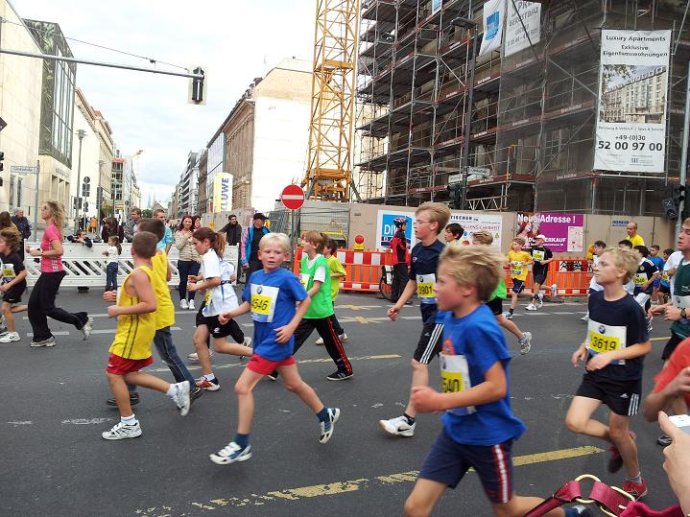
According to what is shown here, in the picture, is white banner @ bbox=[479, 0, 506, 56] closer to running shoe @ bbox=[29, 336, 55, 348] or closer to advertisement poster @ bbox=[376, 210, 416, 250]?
advertisement poster @ bbox=[376, 210, 416, 250]

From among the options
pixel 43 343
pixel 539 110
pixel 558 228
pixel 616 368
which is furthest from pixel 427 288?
pixel 539 110

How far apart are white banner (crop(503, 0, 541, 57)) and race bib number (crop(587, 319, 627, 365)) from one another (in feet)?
75.4

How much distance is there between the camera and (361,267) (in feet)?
49.3

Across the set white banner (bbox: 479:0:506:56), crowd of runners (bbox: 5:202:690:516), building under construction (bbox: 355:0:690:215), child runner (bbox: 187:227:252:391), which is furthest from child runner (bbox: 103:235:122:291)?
white banner (bbox: 479:0:506:56)

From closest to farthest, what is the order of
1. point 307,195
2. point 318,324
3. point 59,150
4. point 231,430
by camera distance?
point 231,430, point 318,324, point 307,195, point 59,150

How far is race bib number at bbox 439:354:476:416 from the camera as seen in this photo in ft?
8.20

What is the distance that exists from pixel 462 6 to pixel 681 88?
1303cm

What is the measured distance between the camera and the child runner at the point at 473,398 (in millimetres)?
2428

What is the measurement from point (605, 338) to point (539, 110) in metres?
22.7

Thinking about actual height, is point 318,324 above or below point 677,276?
below

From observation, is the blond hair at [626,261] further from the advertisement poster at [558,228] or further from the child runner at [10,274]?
the advertisement poster at [558,228]

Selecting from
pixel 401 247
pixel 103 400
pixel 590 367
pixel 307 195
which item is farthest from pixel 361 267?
pixel 307 195

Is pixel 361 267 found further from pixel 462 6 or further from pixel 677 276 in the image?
pixel 462 6

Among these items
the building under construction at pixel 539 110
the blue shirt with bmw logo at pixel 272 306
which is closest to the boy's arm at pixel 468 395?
the blue shirt with bmw logo at pixel 272 306
